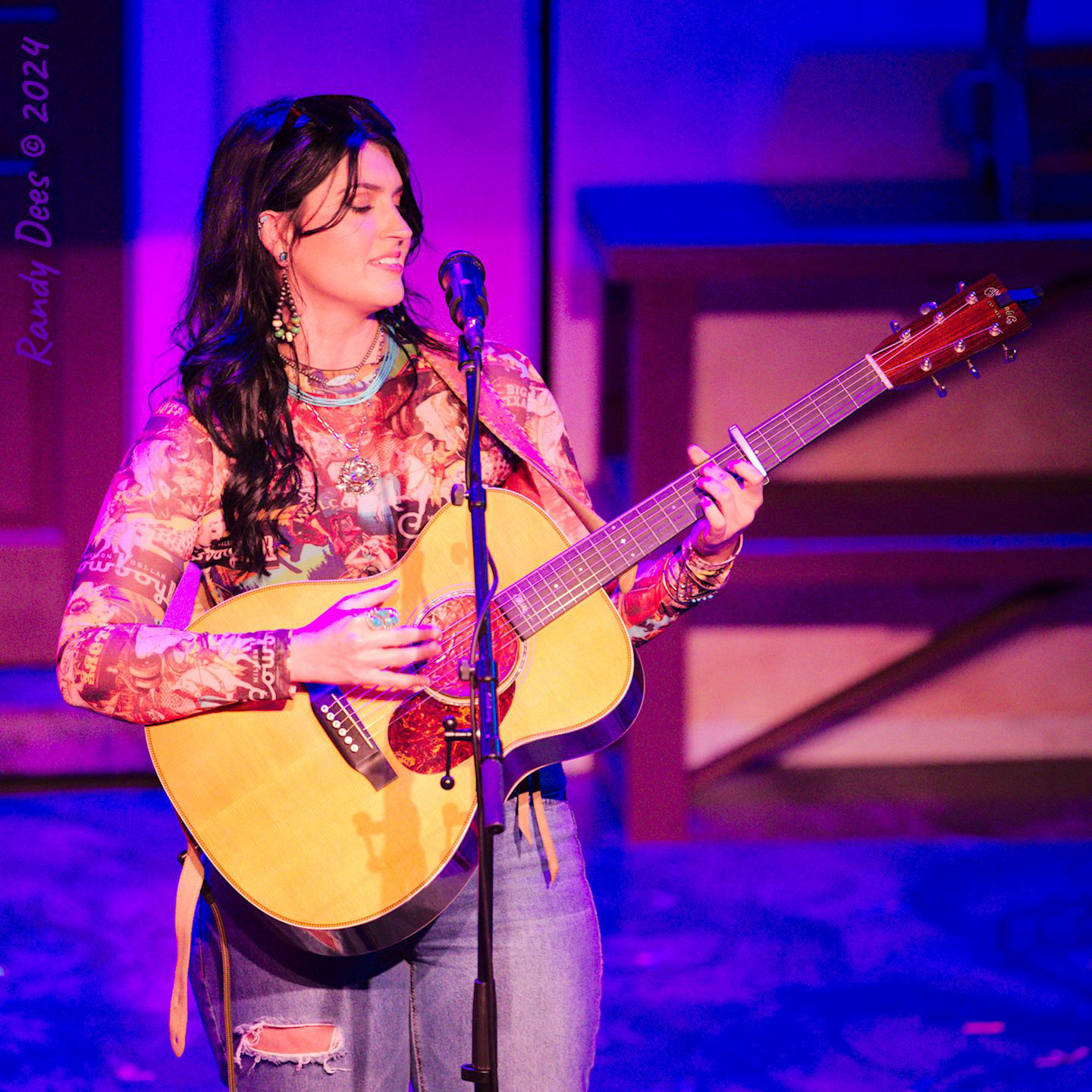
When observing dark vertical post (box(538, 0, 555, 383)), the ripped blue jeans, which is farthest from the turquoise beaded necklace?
dark vertical post (box(538, 0, 555, 383))

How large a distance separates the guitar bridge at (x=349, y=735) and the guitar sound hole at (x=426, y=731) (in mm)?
30

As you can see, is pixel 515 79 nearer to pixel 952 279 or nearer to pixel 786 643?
pixel 952 279

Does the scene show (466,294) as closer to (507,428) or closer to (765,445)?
(507,428)

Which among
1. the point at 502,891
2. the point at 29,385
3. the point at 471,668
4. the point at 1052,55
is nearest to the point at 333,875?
the point at 502,891

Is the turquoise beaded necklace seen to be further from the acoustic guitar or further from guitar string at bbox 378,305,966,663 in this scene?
guitar string at bbox 378,305,966,663

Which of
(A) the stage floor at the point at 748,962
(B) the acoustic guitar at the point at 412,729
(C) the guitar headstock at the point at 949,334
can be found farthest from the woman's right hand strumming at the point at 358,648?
(A) the stage floor at the point at 748,962

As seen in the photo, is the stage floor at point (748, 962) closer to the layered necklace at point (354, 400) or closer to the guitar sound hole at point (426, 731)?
the guitar sound hole at point (426, 731)

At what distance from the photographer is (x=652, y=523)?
2.13 m

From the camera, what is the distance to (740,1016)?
3410 mm

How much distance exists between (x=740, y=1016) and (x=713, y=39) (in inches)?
130

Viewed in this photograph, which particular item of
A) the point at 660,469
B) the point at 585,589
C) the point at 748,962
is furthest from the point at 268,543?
the point at 660,469

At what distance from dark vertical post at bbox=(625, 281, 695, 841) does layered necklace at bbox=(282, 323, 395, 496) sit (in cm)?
237

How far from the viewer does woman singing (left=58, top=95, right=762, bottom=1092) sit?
76.6 inches

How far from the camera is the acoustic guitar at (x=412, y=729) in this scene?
1929 millimetres
